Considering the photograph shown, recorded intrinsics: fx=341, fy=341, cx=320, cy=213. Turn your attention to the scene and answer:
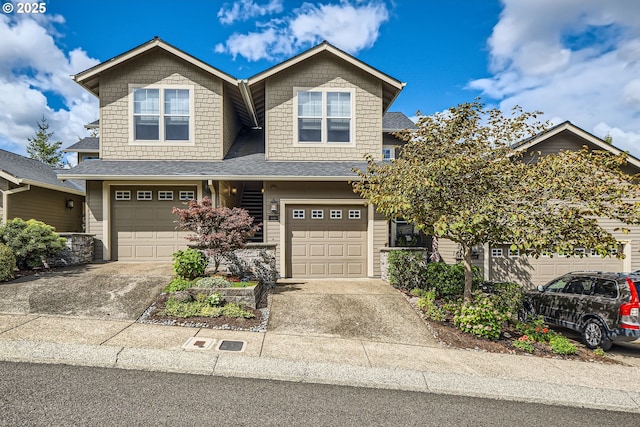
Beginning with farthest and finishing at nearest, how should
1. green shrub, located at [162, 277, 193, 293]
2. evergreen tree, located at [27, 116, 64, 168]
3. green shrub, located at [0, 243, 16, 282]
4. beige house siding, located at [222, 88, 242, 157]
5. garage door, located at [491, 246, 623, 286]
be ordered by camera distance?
evergreen tree, located at [27, 116, 64, 168] → beige house siding, located at [222, 88, 242, 157] → garage door, located at [491, 246, 623, 286] → green shrub, located at [0, 243, 16, 282] → green shrub, located at [162, 277, 193, 293]

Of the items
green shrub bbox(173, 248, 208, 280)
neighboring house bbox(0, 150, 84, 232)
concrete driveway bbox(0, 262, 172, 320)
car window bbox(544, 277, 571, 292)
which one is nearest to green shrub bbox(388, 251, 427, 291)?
car window bbox(544, 277, 571, 292)

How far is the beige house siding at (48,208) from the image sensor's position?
11852 mm

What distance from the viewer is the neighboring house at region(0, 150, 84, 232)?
11430mm

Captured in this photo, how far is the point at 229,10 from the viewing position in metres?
11.6

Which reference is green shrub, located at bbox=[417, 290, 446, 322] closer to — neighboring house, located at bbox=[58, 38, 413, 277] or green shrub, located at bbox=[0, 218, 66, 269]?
neighboring house, located at bbox=[58, 38, 413, 277]

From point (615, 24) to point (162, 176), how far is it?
1521 centimetres

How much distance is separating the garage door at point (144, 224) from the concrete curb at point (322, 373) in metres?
6.03

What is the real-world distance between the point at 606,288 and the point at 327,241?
6790 mm

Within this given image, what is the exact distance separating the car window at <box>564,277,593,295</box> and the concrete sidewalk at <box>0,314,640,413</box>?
55.6 inches

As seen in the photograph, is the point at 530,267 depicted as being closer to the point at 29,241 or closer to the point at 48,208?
the point at 29,241

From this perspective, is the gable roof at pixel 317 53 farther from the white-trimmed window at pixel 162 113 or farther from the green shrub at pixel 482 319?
the green shrub at pixel 482 319

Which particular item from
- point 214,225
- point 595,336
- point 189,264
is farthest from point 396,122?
point 189,264

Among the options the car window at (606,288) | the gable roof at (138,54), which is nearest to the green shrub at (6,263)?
the gable roof at (138,54)

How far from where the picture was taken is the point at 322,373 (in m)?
4.75
